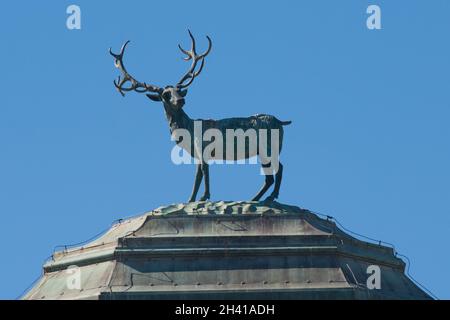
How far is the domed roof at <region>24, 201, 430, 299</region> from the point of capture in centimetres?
13850

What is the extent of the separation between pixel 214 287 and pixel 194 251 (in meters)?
2.63

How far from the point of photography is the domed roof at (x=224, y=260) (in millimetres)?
138500

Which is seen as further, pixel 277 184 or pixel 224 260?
pixel 277 184

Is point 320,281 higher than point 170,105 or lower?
lower

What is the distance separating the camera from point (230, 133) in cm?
14438

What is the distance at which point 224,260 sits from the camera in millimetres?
140000

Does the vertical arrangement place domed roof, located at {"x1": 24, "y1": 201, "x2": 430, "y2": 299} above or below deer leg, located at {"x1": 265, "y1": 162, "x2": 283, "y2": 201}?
below

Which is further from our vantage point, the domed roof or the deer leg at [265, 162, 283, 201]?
the deer leg at [265, 162, 283, 201]

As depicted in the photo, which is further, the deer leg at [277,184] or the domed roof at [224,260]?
the deer leg at [277,184]

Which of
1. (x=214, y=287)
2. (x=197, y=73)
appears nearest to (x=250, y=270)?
(x=214, y=287)

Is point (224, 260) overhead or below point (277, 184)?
below

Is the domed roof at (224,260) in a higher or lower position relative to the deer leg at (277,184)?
lower
